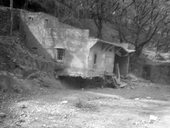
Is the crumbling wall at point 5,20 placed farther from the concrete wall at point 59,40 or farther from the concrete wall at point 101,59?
the concrete wall at point 101,59

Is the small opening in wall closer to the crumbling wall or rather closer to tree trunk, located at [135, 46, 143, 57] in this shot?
the crumbling wall

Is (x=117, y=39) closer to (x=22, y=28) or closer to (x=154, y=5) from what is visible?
(x=154, y=5)

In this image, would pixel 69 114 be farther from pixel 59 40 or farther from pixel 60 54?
pixel 59 40

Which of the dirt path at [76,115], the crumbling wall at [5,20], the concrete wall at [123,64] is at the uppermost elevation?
the crumbling wall at [5,20]

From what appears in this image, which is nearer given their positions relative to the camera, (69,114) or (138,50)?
(69,114)

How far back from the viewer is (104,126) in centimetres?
985

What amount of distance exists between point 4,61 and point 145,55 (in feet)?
69.4

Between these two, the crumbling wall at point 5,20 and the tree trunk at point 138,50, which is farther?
the tree trunk at point 138,50

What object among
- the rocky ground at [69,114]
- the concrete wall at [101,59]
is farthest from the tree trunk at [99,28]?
the rocky ground at [69,114]

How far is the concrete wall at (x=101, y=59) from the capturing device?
69.7 ft

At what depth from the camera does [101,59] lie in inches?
883

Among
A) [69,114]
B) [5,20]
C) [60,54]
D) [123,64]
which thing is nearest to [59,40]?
[60,54]

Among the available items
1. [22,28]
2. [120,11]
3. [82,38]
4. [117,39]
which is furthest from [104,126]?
[117,39]

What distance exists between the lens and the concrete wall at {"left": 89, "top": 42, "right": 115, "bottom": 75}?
69.7 feet
